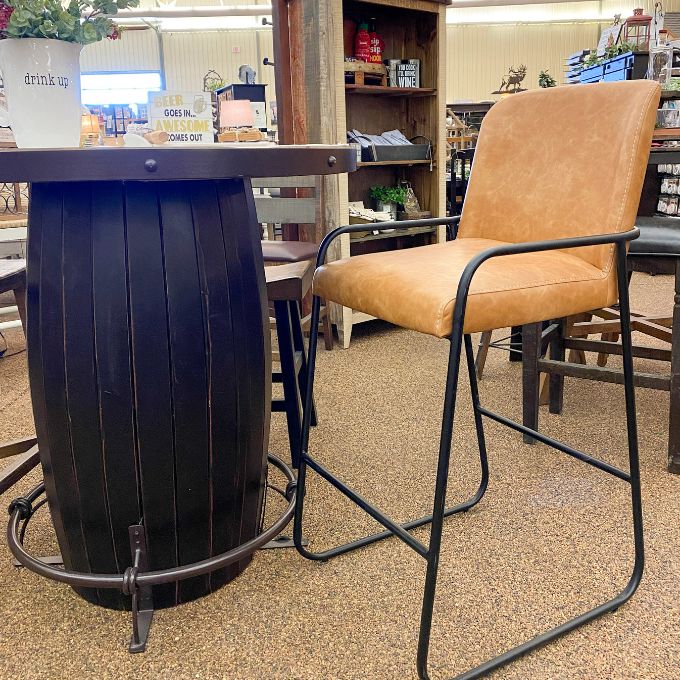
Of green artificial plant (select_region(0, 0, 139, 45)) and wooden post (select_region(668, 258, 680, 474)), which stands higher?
green artificial plant (select_region(0, 0, 139, 45))

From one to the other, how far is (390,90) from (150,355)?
259 cm

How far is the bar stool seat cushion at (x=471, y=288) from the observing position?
1035mm

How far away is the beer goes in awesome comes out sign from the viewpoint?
1580 mm

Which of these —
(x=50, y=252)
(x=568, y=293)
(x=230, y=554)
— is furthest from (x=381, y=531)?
(x=50, y=252)

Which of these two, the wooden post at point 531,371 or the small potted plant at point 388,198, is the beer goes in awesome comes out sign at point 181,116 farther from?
the small potted plant at point 388,198

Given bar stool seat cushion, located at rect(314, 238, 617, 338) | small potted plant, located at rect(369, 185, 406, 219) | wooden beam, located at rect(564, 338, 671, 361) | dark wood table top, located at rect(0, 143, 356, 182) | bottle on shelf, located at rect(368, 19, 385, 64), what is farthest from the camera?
small potted plant, located at rect(369, 185, 406, 219)

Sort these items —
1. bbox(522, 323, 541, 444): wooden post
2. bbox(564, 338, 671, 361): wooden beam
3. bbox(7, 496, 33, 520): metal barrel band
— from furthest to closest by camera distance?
bbox(564, 338, 671, 361): wooden beam → bbox(522, 323, 541, 444): wooden post → bbox(7, 496, 33, 520): metal barrel band

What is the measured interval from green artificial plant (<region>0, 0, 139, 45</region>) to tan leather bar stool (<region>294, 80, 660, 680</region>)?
0.59 meters

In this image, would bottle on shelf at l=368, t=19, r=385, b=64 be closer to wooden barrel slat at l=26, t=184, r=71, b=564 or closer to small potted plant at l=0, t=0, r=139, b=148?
small potted plant at l=0, t=0, r=139, b=148

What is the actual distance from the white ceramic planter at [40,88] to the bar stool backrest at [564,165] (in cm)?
85

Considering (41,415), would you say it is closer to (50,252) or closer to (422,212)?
(50,252)

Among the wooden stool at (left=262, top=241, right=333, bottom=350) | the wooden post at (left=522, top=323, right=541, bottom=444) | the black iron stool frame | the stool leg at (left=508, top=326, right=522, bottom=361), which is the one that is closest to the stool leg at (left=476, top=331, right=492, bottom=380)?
the stool leg at (left=508, top=326, right=522, bottom=361)

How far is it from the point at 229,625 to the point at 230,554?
0.14m

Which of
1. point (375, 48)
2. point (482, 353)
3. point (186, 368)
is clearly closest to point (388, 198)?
point (375, 48)
